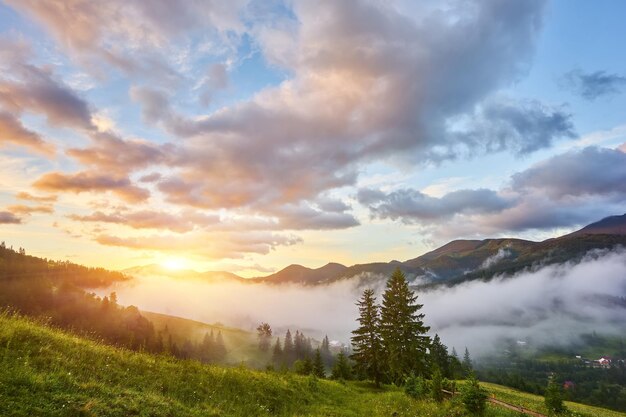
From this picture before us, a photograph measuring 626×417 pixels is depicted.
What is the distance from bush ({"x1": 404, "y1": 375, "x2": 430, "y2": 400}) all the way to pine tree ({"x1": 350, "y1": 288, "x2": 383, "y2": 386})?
19734 millimetres

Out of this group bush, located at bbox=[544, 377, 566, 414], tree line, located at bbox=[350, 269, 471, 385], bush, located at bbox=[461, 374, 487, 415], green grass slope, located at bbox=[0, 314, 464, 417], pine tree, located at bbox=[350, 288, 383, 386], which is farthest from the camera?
pine tree, located at bbox=[350, 288, 383, 386]

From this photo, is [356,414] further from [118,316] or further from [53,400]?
[118,316]

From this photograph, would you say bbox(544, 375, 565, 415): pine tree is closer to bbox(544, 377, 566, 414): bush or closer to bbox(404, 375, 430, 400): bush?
bbox(544, 377, 566, 414): bush

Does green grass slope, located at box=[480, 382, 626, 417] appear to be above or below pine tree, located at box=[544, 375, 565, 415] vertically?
below

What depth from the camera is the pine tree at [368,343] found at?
50.8 meters

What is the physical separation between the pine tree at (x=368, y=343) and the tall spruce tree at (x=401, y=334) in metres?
1.33

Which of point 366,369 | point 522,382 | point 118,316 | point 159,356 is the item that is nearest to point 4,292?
point 118,316

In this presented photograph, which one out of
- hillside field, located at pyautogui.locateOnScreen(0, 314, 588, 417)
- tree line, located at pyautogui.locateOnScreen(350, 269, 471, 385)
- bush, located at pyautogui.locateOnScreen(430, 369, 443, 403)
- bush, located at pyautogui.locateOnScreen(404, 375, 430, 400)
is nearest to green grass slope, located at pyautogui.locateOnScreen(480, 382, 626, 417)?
bush, located at pyautogui.locateOnScreen(430, 369, 443, 403)

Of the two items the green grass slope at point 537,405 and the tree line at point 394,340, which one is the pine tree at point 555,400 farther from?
the tree line at point 394,340

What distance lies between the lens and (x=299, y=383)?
25484mm

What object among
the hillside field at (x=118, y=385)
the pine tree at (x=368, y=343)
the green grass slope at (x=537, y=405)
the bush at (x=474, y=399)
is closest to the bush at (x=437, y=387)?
the green grass slope at (x=537, y=405)

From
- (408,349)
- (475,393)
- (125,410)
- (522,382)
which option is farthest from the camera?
(522,382)

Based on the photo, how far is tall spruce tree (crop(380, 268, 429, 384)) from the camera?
4741 cm

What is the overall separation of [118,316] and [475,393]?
20864 centimetres
